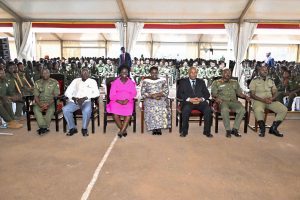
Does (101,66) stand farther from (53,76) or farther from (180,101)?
(180,101)

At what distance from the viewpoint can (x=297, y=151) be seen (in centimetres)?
428

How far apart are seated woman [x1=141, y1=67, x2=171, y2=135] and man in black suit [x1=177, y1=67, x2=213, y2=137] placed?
11.5 inches

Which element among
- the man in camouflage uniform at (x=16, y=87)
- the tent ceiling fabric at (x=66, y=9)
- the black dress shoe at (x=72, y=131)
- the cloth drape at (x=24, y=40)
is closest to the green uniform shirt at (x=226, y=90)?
the black dress shoe at (x=72, y=131)

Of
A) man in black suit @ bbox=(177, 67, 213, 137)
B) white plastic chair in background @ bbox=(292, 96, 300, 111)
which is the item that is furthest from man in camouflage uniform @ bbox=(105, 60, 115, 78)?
white plastic chair in background @ bbox=(292, 96, 300, 111)

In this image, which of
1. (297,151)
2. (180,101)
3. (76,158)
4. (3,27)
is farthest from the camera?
(3,27)

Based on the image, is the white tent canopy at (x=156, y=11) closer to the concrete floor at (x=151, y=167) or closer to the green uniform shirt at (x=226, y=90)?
the green uniform shirt at (x=226, y=90)

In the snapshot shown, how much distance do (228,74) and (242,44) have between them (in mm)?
5724

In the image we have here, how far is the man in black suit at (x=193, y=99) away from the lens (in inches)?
195

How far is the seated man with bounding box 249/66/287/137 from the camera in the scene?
5.10m

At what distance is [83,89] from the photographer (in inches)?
206

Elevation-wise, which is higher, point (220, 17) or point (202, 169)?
point (220, 17)

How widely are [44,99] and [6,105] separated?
814mm

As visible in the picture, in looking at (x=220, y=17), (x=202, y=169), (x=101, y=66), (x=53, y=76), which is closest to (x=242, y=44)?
(x=220, y=17)

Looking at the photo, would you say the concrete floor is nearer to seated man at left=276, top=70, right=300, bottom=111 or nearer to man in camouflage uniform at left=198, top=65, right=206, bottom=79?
seated man at left=276, top=70, right=300, bottom=111
